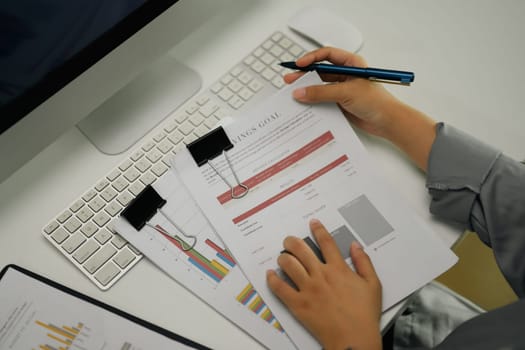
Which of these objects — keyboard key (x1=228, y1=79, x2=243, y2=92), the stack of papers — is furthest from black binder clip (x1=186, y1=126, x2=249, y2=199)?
keyboard key (x1=228, y1=79, x2=243, y2=92)

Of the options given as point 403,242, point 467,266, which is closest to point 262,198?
point 403,242

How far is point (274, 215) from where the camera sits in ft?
2.10

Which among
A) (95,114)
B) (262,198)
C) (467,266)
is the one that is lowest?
(467,266)

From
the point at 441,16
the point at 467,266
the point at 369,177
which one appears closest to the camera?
the point at 369,177

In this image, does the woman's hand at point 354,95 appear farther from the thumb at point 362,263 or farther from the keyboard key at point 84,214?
the keyboard key at point 84,214

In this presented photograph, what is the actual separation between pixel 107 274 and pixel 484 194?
546 millimetres

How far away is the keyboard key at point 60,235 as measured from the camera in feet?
2.12

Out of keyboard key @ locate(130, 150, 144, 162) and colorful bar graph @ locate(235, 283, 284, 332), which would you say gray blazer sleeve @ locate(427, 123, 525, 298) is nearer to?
colorful bar graph @ locate(235, 283, 284, 332)

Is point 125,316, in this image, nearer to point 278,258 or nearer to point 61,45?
point 278,258

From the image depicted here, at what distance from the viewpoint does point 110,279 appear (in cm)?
63

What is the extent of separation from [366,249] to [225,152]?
0.82ft

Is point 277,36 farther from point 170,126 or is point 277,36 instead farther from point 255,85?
point 170,126

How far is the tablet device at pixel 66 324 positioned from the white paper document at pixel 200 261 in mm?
70

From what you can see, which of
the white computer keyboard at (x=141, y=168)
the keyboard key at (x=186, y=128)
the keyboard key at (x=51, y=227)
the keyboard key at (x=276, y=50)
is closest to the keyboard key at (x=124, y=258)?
the white computer keyboard at (x=141, y=168)
